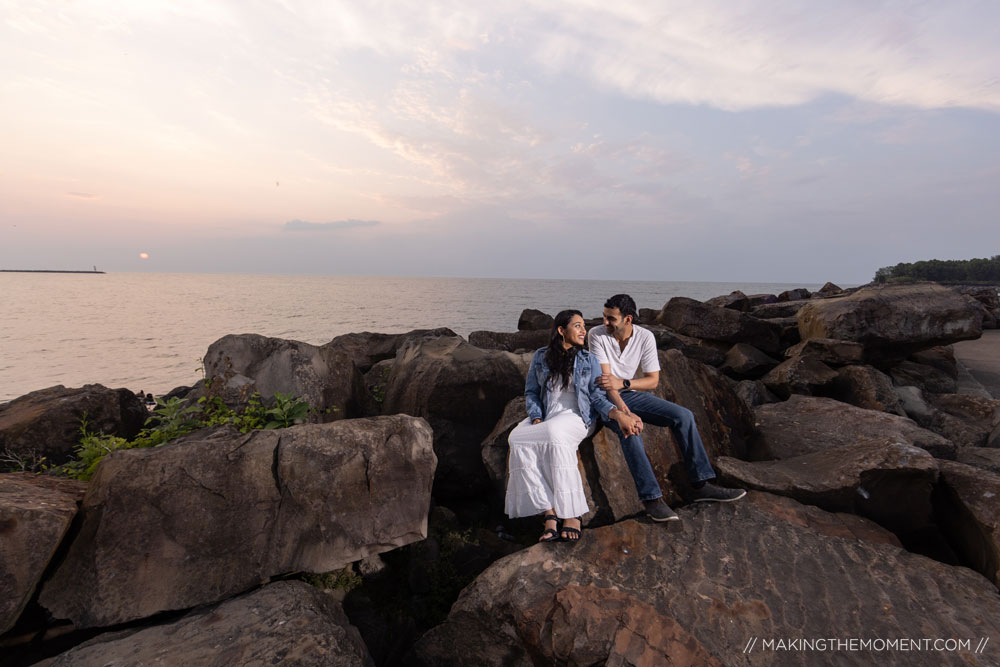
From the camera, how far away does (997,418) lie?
26.1 ft

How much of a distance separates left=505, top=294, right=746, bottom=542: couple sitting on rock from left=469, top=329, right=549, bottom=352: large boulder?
9664 mm

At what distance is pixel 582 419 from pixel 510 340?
36.3 ft

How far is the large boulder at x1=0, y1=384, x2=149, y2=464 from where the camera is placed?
6035 millimetres

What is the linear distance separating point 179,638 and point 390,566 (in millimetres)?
2166

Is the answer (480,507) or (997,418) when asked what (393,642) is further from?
(997,418)

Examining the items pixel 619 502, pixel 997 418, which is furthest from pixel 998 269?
pixel 619 502

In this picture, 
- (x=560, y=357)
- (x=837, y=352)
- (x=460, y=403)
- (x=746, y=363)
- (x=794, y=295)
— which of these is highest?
(x=794, y=295)

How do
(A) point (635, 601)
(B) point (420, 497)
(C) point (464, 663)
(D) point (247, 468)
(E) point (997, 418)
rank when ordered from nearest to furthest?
1. (A) point (635, 601)
2. (C) point (464, 663)
3. (D) point (247, 468)
4. (B) point (420, 497)
5. (E) point (997, 418)

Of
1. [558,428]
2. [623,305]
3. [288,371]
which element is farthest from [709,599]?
[288,371]

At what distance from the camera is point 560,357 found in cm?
512

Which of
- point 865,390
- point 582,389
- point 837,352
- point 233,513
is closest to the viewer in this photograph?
point 233,513

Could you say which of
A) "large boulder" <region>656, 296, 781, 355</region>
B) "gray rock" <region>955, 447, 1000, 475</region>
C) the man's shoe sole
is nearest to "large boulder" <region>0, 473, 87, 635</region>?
the man's shoe sole

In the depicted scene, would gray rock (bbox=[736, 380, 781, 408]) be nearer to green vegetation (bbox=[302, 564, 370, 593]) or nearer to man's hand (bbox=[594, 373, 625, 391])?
man's hand (bbox=[594, 373, 625, 391])

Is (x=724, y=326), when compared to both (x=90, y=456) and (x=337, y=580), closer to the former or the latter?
(x=337, y=580)
